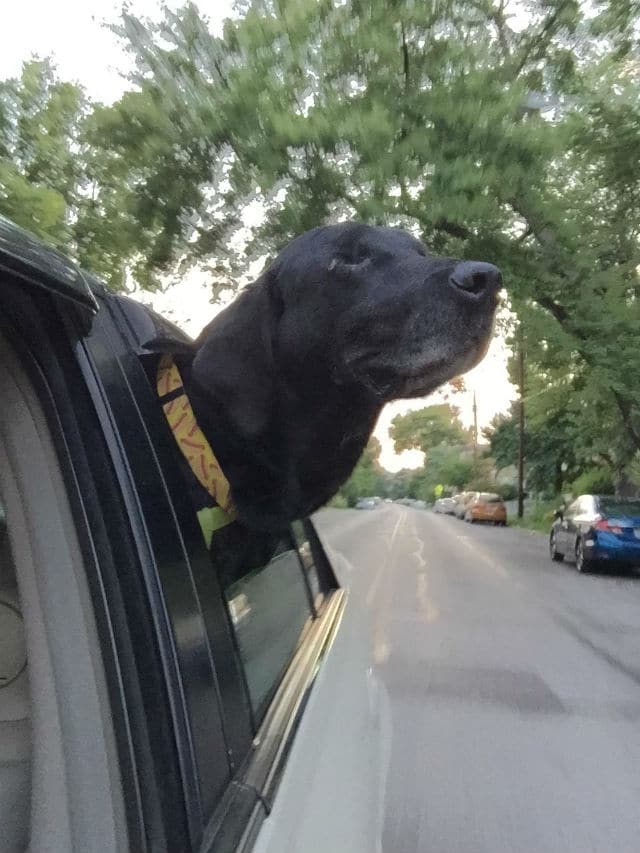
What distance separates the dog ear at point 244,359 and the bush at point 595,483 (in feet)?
121

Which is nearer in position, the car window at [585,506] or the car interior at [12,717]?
the car interior at [12,717]

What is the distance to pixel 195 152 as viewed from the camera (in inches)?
265

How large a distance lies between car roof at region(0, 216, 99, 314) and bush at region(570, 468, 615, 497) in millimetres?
38018

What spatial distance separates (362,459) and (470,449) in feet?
301

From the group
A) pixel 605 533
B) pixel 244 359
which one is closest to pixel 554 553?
pixel 605 533

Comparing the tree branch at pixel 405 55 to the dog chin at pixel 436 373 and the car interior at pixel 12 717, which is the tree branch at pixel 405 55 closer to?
the dog chin at pixel 436 373

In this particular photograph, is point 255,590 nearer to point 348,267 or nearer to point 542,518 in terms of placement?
point 348,267

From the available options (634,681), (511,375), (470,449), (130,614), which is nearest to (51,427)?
(130,614)

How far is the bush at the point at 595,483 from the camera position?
38994mm

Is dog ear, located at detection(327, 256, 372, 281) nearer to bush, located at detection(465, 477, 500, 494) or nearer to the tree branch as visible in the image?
the tree branch

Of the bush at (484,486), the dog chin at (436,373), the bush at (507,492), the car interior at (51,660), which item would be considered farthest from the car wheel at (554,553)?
the bush at (484,486)

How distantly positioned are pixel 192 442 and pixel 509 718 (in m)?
4.99

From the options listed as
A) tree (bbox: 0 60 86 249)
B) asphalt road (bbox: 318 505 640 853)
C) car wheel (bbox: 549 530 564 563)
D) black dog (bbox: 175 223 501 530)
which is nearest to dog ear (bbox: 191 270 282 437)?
black dog (bbox: 175 223 501 530)

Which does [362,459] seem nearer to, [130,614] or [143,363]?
[143,363]
